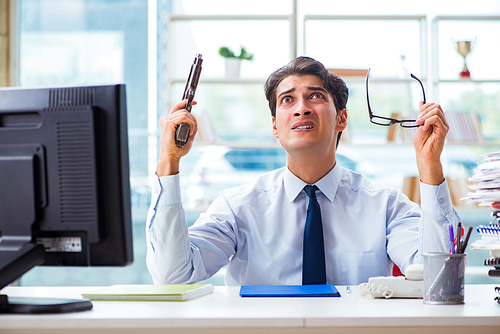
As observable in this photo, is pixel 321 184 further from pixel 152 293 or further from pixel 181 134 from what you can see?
pixel 152 293

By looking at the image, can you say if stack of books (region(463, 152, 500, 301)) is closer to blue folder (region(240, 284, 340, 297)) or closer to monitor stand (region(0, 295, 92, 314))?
blue folder (region(240, 284, 340, 297))

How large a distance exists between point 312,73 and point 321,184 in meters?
0.43

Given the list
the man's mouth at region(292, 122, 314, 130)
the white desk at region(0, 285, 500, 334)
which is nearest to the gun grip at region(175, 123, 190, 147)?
the man's mouth at region(292, 122, 314, 130)

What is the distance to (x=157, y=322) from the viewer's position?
2.79 ft

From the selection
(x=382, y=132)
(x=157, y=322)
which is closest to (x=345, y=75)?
(x=382, y=132)

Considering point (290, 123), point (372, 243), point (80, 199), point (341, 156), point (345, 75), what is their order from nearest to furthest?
point (80, 199) → point (372, 243) → point (290, 123) → point (345, 75) → point (341, 156)

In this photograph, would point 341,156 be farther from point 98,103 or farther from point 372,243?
point 98,103

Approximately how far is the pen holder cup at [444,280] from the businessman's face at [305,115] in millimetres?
763

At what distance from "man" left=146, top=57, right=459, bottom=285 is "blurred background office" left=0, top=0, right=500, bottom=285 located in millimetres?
1453

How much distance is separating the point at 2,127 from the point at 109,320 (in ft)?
1.66

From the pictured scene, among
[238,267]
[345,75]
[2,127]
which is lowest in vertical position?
[238,267]

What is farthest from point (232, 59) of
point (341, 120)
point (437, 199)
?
point (437, 199)

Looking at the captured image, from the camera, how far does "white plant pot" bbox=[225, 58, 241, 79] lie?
3.35 meters

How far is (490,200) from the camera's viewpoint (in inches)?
45.5
